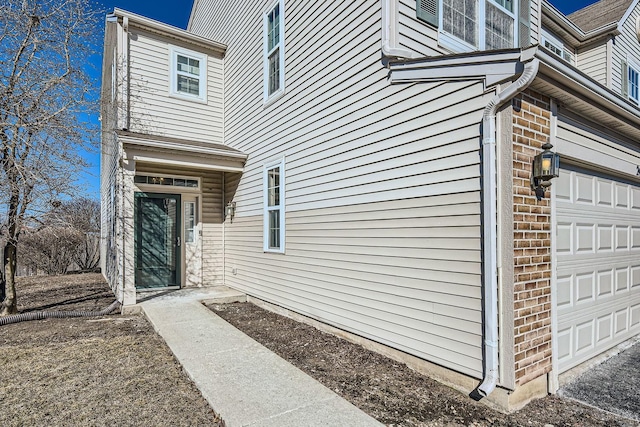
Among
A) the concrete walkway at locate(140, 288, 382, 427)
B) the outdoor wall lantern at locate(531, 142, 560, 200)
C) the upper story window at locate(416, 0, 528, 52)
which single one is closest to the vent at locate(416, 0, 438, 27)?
the upper story window at locate(416, 0, 528, 52)

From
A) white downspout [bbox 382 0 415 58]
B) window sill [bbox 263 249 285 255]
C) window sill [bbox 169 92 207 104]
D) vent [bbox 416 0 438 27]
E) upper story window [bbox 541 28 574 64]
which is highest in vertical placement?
upper story window [bbox 541 28 574 64]

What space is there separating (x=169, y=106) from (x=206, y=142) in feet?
3.52

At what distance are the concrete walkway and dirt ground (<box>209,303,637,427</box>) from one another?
0.25m

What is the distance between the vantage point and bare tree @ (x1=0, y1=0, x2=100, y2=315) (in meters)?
5.83

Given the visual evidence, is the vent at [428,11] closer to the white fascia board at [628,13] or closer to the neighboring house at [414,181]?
the neighboring house at [414,181]

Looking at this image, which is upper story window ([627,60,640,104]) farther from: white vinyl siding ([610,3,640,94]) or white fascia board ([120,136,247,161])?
white fascia board ([120,136,247,161])

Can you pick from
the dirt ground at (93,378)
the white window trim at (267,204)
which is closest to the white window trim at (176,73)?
the white window trim at (267,204)

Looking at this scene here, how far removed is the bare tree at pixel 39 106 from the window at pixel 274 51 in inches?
120

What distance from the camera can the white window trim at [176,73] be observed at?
8.18 meters

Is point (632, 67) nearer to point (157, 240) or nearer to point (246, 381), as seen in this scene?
point (246, 381)

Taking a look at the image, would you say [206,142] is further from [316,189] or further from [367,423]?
[367,423]

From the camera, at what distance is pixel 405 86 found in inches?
157

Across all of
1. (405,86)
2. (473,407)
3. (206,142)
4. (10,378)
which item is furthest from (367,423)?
(206,142)

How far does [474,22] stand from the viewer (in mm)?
4992
